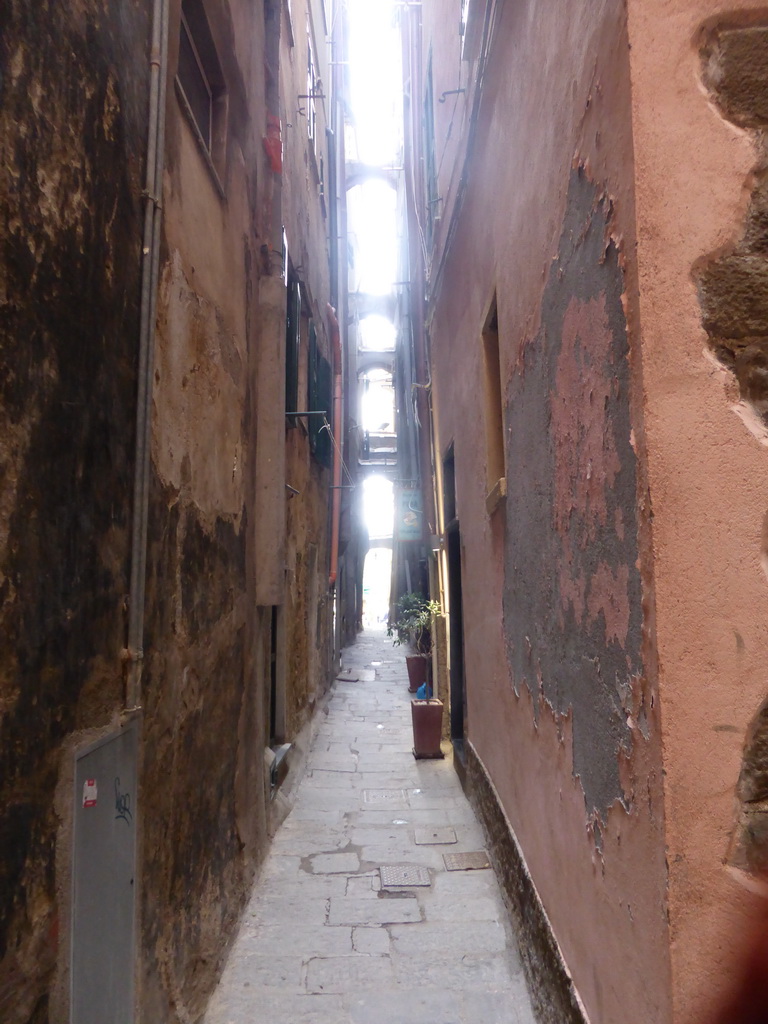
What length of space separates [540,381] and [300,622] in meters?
5.48

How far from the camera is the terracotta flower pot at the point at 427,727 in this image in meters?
7.23

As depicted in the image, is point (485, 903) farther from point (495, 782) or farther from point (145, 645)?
point (145, 645)

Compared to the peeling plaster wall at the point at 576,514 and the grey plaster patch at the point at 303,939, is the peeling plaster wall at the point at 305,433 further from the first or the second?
the peeling plaster wall at the point at 576,514

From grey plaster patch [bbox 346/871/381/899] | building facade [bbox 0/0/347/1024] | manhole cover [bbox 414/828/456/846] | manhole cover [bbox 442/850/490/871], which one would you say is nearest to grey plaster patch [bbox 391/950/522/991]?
grey plaster patch [bbox 346/871/381/899]

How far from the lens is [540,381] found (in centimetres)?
294

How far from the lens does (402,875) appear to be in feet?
14.9

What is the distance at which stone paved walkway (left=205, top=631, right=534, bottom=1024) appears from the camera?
125 inches

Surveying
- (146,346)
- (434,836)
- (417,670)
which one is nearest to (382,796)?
(434,836)

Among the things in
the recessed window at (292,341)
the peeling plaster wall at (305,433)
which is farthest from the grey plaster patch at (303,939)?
the recessed window at (292,341)

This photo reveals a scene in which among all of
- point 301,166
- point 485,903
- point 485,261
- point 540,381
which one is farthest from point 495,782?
point 301,166

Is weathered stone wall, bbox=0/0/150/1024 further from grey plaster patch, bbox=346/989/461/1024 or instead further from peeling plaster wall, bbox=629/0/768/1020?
grey plaster patch, bbox=346/989/461/1024

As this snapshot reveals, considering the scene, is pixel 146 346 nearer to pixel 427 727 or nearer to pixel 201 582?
pixel 201 582

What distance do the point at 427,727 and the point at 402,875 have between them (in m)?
2.74

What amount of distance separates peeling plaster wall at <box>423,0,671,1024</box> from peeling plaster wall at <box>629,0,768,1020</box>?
0.05m
